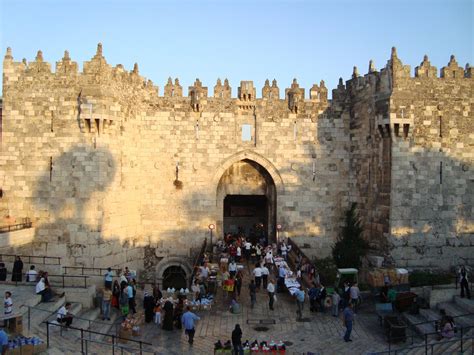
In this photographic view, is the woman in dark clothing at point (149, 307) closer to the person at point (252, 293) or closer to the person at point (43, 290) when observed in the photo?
the person at point (43, 290)

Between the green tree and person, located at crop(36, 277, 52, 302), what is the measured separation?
1261 cm

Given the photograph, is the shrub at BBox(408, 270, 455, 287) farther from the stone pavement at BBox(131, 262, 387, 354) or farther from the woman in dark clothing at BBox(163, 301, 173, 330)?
the woman in dark clothing at BBox(163, 301, 173, 330)

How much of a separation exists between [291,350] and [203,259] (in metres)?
7.59

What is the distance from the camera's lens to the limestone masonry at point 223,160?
63.4 ft

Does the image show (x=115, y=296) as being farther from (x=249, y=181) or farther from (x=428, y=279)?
(x=428, y=279)

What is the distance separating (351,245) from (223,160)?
290 inches

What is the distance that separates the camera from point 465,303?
14969 millimetres

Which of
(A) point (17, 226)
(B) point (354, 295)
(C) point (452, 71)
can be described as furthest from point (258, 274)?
(C) point (452, 71)

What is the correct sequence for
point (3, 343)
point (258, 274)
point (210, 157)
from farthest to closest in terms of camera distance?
1. point (210, 157)
2. point (258, 274)
3. point (3, 343)

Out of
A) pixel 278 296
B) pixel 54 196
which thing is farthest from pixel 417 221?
pixel 54 196

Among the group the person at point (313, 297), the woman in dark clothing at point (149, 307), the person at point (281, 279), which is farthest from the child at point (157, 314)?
the person at point (313, 297)

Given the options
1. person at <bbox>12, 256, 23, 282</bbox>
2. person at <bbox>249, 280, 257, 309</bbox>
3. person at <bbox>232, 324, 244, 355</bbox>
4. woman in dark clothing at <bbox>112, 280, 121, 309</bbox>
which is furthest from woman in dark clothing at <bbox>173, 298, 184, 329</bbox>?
person at <bbox>12, 256, 23, 282</bbox>

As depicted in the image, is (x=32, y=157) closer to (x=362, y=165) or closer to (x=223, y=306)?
(x=223, y=306)

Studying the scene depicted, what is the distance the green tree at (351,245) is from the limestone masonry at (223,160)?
0.52 metres
